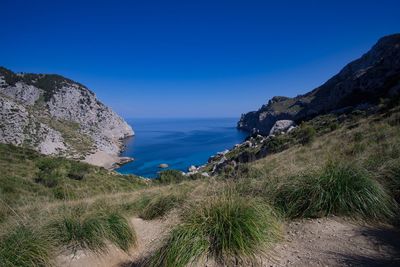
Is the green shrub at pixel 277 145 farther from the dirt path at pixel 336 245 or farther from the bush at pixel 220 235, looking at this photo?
the bush at pixel 220 235

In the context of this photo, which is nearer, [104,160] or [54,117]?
[104,160]

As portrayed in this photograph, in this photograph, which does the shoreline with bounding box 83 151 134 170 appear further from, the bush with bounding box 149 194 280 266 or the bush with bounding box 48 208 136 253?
the bush with bounding box 149 194 280 266

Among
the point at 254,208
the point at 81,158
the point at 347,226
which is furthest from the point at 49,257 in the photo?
the point at 81,158

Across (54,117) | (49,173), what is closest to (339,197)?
(49,173)

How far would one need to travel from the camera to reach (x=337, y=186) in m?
3.80

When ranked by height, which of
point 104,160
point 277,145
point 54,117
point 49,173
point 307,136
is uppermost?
point 54,117

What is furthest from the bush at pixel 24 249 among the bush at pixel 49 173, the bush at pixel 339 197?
the bush at pixel 49 173

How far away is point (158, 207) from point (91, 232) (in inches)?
88.9

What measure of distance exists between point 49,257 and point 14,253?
0.39 meters

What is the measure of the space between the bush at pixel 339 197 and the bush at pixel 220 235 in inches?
33.5

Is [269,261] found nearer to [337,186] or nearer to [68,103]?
[337,186]

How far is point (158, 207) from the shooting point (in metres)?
5.71

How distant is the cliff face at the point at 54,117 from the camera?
73.6 meters

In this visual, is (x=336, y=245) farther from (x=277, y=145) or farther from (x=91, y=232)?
(x=277, y=145)
